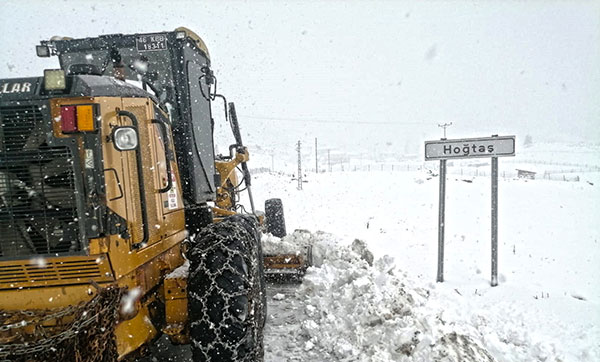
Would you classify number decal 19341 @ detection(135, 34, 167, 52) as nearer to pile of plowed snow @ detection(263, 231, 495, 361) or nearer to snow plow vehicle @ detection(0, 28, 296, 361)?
snow plow vehicle @ detection(0, 28, 296, 361)

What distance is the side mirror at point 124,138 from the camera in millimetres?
2400

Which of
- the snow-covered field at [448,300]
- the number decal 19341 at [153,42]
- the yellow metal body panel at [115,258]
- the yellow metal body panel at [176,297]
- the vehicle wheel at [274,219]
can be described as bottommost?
the snow-covered field at [448,300]

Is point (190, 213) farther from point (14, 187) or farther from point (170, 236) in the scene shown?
point (14, 187)

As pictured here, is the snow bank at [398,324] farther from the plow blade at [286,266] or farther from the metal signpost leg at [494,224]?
the metal signpost leg at [494,224]

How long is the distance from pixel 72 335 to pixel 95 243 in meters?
0.49

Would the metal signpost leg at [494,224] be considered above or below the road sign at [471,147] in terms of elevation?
below

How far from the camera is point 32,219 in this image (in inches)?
94.9

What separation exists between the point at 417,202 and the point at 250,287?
1608cm

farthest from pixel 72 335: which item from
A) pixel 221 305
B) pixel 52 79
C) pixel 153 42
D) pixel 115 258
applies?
pixel 153 42

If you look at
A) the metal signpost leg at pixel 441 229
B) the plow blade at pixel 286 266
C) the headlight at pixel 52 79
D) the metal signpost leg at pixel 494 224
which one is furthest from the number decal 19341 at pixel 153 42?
the metal signpost leg at pixel 494 224

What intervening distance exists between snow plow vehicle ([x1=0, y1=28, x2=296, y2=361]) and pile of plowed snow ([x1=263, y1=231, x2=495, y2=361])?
1182 mm

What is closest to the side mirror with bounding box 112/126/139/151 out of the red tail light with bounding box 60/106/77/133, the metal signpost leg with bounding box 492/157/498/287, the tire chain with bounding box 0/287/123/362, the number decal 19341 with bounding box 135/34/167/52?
the red tail light with bounding box 60/106/77/133

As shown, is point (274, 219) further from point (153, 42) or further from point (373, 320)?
point (153, 42)

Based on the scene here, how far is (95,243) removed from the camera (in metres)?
2.37
